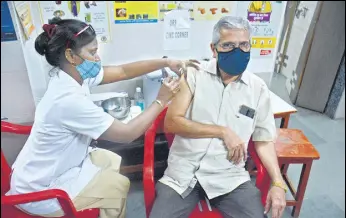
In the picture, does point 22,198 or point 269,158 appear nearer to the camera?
point 22,198

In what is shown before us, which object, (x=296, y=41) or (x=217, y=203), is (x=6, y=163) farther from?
(x=296, y=41)

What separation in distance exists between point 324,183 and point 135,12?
72.8 inches

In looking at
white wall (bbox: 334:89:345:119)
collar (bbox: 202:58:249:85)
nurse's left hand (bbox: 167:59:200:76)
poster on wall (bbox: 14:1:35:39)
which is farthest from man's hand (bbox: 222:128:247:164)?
white wall (bbox: 334:89:345:119)

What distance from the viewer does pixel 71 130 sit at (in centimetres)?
121

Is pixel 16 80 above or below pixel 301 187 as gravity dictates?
above

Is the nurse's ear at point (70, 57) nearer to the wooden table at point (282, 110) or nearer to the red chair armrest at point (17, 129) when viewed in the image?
the red chair armrest at point (17, 129)

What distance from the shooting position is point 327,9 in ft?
9.50

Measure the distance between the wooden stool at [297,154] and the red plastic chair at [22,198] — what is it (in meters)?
1.15

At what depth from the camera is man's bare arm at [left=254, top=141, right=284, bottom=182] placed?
144 centimetres

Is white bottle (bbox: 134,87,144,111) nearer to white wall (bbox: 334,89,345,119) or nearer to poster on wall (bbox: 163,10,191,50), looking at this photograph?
poster on wall (bbox: 163,10,191,50)

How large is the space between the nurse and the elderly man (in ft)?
0.74

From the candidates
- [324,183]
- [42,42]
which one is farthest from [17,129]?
[324,183]

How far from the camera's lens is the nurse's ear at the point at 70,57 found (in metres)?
1.17

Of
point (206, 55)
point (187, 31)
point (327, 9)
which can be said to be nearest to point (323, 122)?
point (327, 9)
